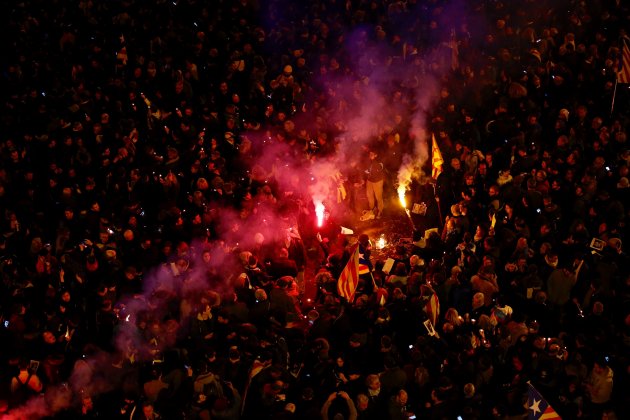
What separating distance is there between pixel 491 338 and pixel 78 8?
35.4 ft

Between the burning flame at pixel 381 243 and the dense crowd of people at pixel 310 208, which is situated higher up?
the dense crowd of people at pixel 310 208

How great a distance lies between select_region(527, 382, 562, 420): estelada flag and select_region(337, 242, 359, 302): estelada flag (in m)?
2.69

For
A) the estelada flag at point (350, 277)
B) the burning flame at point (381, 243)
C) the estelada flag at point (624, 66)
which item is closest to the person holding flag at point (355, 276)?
the estelada flag at point (350, 277)

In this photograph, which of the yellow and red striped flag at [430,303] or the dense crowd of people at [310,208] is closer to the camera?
the dense crowd of people at [310,208]

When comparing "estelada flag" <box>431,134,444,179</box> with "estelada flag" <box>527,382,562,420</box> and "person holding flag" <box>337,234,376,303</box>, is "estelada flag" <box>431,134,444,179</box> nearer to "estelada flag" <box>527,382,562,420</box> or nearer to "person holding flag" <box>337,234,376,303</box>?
"person holding flag" <box>337,234,376,303</box>

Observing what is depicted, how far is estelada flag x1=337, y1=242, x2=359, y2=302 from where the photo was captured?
29.1 ft

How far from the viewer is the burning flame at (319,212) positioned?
34.6ft

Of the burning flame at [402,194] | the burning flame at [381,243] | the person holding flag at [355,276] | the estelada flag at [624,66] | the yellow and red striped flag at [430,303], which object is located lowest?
the burning flame at [381,243]

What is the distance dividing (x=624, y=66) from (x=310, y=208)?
6.28 m

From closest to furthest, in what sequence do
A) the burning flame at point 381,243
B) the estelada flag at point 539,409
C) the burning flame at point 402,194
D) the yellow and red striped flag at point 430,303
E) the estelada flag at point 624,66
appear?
the estelada flag at point 539,409 < the yellow and red striped flag at point 430,303 < the burning flame at point 381,243 < the burning flame at point 402,194 < the estelada flag at point 624,66

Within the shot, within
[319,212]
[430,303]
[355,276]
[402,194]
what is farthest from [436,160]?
[430,303]

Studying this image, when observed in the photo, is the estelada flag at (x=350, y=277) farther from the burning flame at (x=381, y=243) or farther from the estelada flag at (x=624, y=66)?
the estelada flag at (x=624, y=66)

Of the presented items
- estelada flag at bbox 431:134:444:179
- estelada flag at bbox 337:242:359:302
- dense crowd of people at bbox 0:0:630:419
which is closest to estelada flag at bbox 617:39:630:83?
dense crowd of people at bbox 0:0:630:419

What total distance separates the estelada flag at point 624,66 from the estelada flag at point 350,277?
6173 mm
